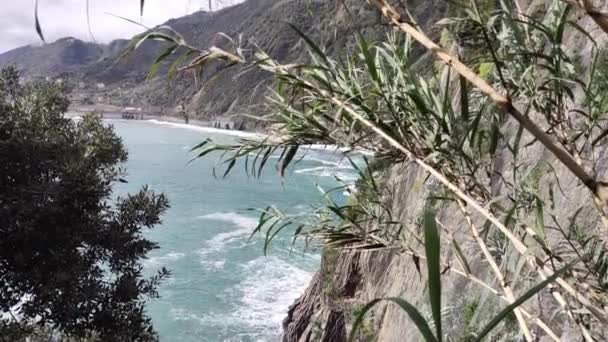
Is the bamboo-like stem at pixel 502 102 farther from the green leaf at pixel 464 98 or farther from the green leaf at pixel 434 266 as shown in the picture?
the green leaf at pixel 434 266

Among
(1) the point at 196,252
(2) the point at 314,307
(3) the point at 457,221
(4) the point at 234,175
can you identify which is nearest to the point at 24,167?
(3) the point at 457,221

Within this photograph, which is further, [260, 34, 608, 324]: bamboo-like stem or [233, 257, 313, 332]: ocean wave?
[233, 257, 313, 332]: ocean wave

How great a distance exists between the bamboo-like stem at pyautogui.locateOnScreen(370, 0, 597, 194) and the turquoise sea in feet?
9.87

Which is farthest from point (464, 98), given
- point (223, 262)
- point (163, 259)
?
point (163, 259)

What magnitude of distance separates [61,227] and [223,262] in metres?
11.6

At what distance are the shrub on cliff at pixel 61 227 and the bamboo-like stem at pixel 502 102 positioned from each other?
3.72 metres

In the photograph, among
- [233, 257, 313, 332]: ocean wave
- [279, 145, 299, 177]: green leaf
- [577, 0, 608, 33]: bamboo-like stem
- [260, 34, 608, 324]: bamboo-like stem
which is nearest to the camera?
[577, 0, 608, 33]: bamboo-like stem

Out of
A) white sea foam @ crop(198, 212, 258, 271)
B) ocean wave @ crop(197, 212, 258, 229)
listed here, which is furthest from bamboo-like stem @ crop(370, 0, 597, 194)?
ocean wave @ crop(197, 212, 258, 229)

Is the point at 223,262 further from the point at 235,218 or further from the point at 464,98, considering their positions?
the point at 464,98

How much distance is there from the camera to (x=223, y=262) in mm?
15375

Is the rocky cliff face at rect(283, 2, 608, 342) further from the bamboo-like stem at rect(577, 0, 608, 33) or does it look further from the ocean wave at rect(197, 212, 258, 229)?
the ocean wave at rect(197, 212, 258, 229)

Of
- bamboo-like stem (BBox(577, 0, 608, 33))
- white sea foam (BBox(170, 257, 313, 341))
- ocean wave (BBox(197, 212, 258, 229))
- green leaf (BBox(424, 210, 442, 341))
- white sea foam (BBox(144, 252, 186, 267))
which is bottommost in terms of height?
white sea foam (BBox(170, 257, 313, 341))

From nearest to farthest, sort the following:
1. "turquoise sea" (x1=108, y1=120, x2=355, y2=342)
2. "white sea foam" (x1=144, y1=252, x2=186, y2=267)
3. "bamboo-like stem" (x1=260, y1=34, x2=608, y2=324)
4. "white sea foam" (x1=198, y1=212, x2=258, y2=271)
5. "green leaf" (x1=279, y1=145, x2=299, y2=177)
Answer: "bamboo-like stem" (x1=260, y1=34, x2=608, y2=324)
"green leaf" (x1=279, y1=145, x2=299, y2=177)
"turquoise sea" (x1=108, y1=120, x2=355, y2=342)
"white sea foam" (x1=144, y1=252, x2=186, y2=267)
"white sea foam" (x1=198, y1=212, x2=258, y2=271)

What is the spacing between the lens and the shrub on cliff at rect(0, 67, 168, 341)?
3.86 m
